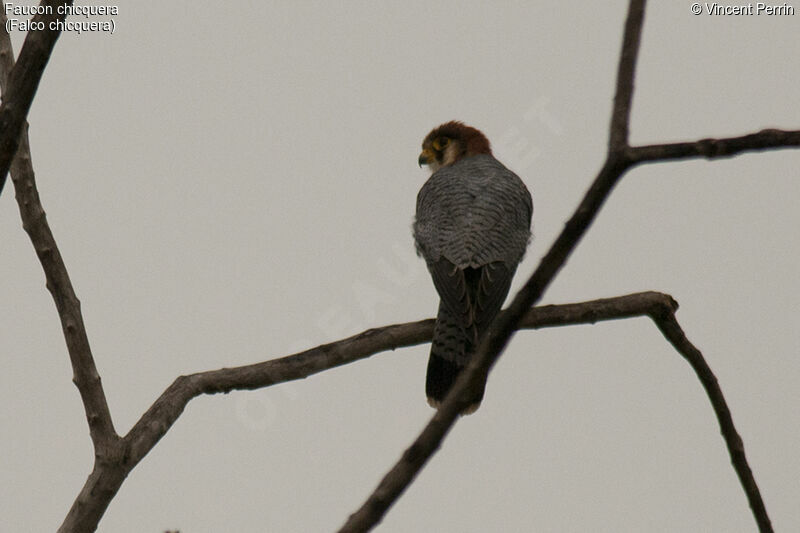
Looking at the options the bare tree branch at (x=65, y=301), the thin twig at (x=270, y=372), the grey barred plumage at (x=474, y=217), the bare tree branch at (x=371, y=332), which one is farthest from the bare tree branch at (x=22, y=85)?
the grey barred plumage at (x=474, y=217)

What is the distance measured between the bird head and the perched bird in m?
0.36

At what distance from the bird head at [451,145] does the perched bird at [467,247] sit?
0.36 meters

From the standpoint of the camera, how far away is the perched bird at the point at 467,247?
4543mm

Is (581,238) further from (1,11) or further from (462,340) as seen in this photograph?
(1,11)

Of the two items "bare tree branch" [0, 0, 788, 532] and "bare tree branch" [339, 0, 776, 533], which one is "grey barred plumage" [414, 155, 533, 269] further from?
"bare tree branch" [339, 0, 776, 533]

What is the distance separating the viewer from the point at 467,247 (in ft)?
16.0

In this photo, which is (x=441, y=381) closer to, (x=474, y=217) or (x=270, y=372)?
(x=474, y=217)

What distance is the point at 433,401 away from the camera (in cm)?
464

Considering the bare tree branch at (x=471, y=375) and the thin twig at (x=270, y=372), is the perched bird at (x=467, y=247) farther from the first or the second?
the bare tree branch at (x=471, y=375)

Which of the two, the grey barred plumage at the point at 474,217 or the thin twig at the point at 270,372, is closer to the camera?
the thin twig at the point at 270,372

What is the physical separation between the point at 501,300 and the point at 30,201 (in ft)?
7.47

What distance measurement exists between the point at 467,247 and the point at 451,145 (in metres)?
1.88

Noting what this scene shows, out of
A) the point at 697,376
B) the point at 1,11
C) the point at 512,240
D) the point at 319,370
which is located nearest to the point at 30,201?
Answer: the point at 1,11

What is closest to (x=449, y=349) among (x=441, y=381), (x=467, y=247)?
(x=441, y=381)
